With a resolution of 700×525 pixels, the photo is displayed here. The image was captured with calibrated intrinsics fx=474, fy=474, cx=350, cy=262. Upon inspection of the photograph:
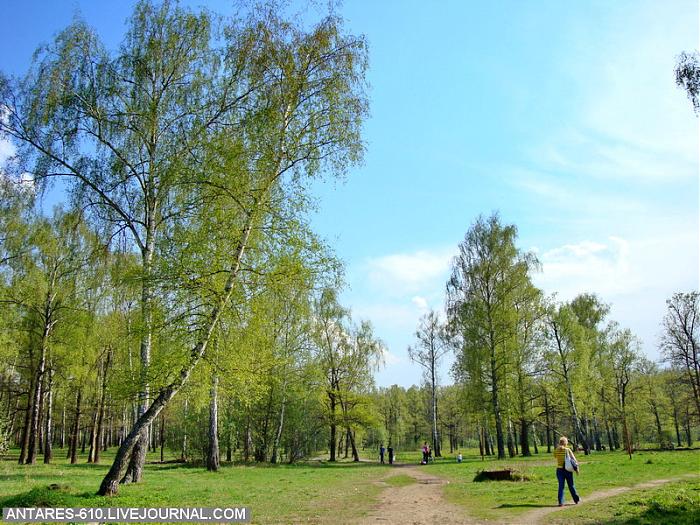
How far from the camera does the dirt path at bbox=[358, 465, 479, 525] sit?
412 inches

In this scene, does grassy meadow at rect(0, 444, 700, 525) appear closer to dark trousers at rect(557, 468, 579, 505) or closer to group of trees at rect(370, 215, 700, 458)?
dark trousers at rect(557, 468, 579, 505)

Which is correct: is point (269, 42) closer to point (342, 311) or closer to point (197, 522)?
point (197, 522)

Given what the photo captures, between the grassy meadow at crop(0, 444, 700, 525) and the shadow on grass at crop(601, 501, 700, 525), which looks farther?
the grassy meadow at crop(0, 444, 700, 525)

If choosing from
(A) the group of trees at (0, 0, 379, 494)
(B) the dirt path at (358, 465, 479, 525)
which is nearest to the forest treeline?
(A) the group of trees at (0, 0, 379, 494)

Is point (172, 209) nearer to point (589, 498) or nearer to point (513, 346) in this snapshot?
point (589, 498)

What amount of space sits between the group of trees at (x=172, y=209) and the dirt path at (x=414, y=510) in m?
5.21

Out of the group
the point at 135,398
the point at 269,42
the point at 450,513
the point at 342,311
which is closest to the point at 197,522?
the point at 135,398

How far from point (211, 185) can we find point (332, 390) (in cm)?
2870

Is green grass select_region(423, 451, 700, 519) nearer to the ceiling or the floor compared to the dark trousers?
nearer to the floor

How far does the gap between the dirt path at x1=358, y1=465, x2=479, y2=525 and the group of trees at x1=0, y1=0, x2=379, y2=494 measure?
205 inches

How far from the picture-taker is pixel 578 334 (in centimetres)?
3641

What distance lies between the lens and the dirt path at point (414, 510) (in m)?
10.5

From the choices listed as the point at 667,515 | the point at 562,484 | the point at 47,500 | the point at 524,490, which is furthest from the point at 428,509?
the point at 47,500

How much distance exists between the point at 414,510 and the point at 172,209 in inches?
503
